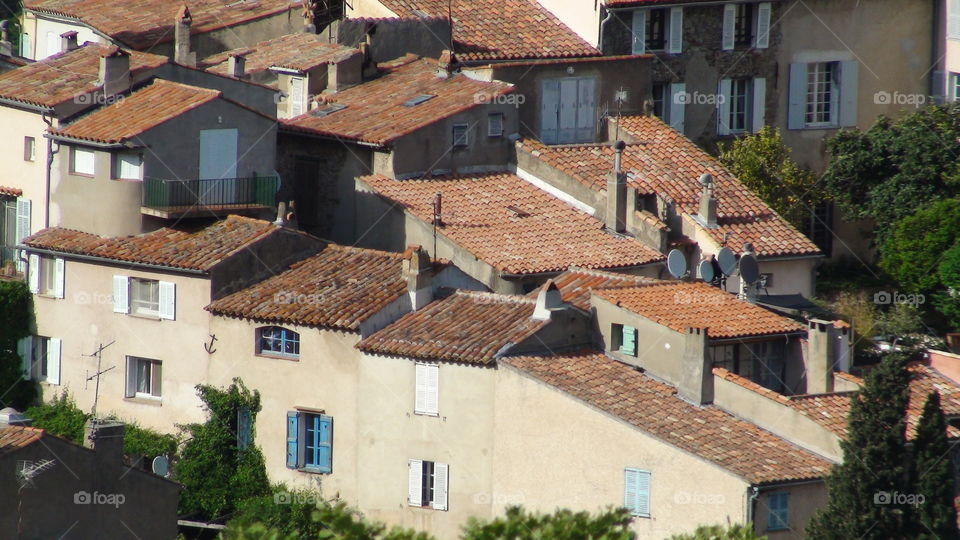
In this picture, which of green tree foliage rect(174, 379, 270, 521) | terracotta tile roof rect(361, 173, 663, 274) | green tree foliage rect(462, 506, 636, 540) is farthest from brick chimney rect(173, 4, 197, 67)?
green tree foliage rect(462, 506, 636, 540)

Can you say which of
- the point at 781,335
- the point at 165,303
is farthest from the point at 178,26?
the point at 781,335

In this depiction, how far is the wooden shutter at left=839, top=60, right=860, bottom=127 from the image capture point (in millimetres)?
66000

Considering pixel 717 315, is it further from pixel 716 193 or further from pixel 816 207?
pixel 816 207

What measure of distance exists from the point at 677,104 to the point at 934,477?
65.6ft

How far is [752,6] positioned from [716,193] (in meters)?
6.84

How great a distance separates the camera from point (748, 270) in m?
54.8

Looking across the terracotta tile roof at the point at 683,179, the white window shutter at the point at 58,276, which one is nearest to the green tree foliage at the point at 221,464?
the white window shutter at the point at 58,276

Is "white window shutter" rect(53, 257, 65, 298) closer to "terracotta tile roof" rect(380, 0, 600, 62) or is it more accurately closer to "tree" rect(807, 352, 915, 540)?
"terracotta tile roof" rect(380, 0, 600, 62)

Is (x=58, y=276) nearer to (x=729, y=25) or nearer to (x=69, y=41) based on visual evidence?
(x=69, y=41)

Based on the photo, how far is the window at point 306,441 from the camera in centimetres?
5242

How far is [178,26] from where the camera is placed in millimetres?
63062

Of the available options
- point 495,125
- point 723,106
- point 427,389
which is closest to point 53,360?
point 427,389

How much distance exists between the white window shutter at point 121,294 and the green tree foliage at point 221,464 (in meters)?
3.13

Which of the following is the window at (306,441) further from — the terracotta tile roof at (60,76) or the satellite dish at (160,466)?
the terracotta tile roof at (60,76)
